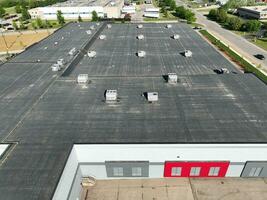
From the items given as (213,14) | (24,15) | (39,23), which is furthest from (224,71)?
(24,15)

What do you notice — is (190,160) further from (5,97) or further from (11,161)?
(5,97)

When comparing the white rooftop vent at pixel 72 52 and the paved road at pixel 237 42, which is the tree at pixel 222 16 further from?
the white rooftop vent at pixel 72 52

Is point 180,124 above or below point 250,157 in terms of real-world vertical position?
above

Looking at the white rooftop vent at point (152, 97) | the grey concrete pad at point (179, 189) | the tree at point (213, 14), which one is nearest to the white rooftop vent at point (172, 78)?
the white rooftop vent at point (152, 97)

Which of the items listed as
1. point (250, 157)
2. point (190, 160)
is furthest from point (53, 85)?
point (250, 157)

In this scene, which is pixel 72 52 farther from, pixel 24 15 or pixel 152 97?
pixel 24 15

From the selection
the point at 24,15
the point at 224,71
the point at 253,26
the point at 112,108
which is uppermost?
the point at 224,71
